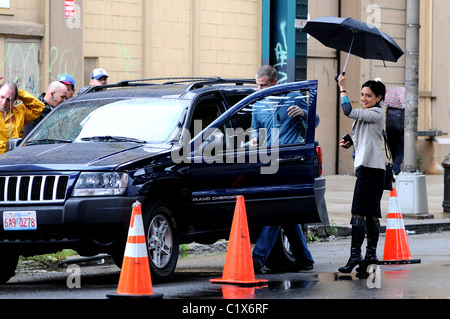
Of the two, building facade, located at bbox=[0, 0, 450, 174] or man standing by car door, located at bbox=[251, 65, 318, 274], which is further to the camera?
building facade, located at bbox=[0, 0, 450, 174]

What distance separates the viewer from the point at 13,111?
1167 cm

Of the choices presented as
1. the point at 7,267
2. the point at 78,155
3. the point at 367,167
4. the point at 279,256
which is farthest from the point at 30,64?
the point at 367,167

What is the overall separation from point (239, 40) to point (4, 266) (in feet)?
38.6

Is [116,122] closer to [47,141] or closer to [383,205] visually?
[47,141]

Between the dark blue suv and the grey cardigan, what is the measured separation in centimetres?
52

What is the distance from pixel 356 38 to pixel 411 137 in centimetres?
560

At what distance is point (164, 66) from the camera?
19719 millimetres

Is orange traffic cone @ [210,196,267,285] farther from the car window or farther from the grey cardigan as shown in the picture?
the grey cardigan

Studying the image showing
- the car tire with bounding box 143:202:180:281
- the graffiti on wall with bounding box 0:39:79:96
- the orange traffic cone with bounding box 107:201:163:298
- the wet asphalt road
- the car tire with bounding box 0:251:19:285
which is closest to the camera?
the orange traffic cone with bounding box 107:201:163:298

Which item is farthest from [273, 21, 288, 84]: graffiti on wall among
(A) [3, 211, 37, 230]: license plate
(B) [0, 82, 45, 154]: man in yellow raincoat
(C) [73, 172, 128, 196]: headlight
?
(A) [3, 211, 37, 230]: license plate

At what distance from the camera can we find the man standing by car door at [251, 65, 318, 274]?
1054 cm

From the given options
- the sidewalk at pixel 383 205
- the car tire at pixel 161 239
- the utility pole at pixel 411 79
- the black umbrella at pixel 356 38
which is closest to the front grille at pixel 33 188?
the car tire at pixel 161 239

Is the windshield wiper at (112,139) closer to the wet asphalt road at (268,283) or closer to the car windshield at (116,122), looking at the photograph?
the car windshield at (116,122)
